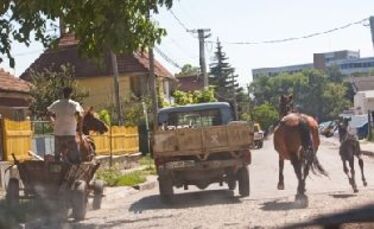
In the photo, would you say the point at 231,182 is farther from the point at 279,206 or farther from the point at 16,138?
the point at 16,138

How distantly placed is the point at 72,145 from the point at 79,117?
2.27 feet

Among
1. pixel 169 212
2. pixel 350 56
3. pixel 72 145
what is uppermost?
pixel 350 56

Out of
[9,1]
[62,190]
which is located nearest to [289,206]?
[62,190]

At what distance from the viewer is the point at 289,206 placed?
13219mm

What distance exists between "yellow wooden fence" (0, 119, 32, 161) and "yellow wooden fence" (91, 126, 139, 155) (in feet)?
18.8

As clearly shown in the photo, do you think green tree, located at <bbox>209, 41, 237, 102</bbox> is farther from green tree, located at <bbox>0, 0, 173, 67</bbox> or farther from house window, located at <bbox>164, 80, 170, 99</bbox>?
green tree, located at <bbox>0, 0, 173, 67</bbox>

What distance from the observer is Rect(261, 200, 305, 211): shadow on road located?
42.4ft

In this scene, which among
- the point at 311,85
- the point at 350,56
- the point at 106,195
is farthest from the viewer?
the point at 350,56

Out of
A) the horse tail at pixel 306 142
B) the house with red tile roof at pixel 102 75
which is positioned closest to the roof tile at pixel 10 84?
the horse tail at pixel 306 142

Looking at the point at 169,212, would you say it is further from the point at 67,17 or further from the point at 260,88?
the point at 260,88

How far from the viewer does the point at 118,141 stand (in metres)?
32.2

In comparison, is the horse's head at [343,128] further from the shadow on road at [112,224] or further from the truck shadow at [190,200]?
the shadow on road at [112,224]

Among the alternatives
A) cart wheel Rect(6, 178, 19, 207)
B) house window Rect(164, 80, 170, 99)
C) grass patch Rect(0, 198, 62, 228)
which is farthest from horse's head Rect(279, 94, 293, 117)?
house window Rect(164, 80, 170, 99)

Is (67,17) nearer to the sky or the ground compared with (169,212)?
nearer to the sky
